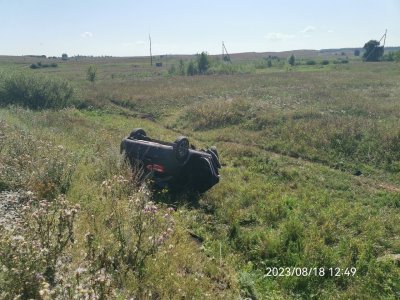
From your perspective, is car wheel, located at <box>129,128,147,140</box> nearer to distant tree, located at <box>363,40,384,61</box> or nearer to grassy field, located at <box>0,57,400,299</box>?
grassy field, located at <box>0,57,400,299</box>

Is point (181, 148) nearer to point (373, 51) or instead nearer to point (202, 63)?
point (202, 63)

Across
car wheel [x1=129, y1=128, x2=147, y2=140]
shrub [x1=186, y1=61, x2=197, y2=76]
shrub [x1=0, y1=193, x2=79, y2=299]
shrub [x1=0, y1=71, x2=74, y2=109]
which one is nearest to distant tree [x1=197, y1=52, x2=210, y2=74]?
shrub [x1=186, y1=61, x2=197, y2=76]

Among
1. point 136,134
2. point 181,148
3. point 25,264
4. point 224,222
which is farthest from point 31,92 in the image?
point 25,264

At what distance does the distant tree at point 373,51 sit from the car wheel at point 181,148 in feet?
297

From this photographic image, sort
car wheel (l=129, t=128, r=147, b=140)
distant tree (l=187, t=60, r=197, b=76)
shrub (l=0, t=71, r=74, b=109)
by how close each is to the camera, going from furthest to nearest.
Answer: distant tree (l=187, t=60, r=197, b=76) → shrub (l=0, t=71, r=74, b=109) → car wheel (l=129, t=128, r=147, b=140)

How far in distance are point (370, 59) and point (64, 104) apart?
3224 inches

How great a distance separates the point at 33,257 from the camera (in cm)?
354

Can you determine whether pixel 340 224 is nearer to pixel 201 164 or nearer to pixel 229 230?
pixel 229 230

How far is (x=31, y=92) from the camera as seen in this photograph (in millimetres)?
23875

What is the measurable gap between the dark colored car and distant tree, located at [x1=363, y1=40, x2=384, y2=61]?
3541 inches

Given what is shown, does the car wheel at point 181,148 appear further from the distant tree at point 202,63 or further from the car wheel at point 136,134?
the distant tree at point 202,63

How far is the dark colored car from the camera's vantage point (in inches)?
325

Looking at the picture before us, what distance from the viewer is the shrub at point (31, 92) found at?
2352 cm

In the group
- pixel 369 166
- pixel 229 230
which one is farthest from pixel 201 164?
pixel 369 166
